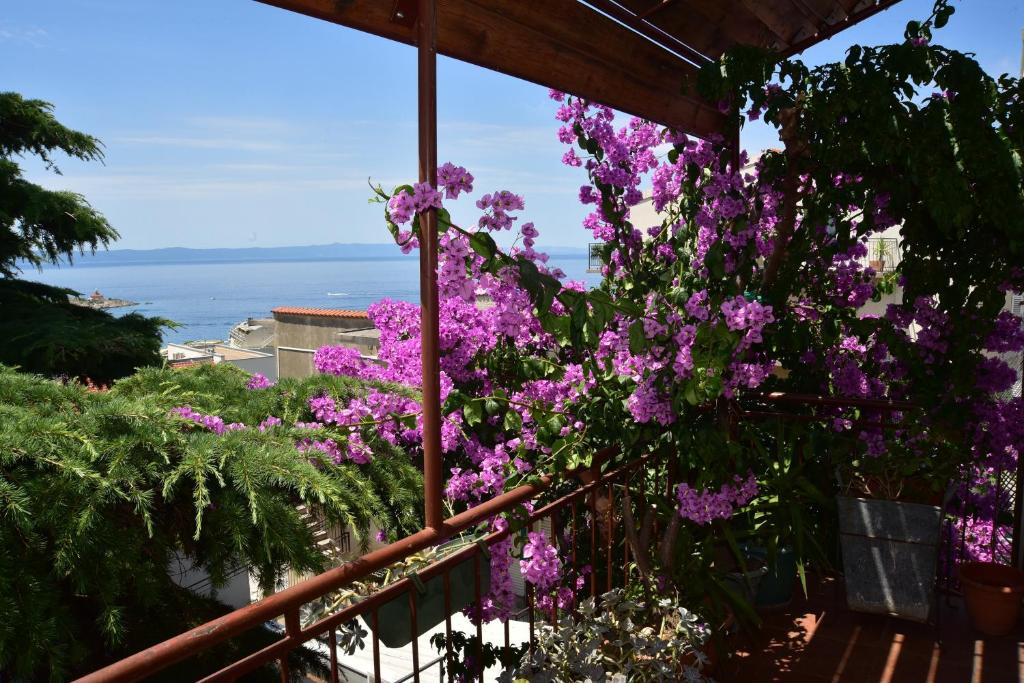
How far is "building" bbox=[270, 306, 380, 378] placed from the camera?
18.0m

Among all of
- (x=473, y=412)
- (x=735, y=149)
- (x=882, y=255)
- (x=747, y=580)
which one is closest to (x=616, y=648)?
(x=473, y=412)

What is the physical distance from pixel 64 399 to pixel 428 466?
1.19 metres

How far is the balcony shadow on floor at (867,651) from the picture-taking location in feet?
8.23

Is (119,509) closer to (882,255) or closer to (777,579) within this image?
(777,579)

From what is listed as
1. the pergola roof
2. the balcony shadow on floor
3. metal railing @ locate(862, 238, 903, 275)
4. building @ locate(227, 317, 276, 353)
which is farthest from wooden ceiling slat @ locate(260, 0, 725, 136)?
building @ locate(227, 317, 276, 353)

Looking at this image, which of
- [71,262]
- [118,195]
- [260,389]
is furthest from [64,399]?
[118,195]

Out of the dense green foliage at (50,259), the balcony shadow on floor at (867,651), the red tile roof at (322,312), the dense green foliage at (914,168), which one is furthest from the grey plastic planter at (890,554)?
the red tile roof at (322,312)

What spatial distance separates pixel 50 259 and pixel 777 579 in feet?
29.5

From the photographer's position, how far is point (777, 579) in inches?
116

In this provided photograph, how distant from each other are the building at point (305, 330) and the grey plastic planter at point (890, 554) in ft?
49.7

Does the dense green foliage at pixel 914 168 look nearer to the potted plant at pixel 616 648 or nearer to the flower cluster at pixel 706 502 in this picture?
the flower cluster at pixel 706 502

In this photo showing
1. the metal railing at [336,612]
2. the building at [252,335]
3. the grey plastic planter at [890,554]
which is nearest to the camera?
the metal railing at [336,612]

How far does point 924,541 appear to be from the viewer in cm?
262

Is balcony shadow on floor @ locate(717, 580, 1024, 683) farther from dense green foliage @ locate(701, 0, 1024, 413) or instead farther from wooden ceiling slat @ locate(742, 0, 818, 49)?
wooden ceiling slat @ locate(742, 0, 818, 49)
